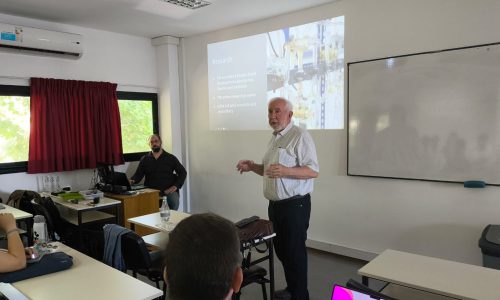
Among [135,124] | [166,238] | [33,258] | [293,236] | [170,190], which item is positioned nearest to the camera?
[33,258]

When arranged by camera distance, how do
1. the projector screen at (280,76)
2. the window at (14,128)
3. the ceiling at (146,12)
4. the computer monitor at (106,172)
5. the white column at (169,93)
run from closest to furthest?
the ceiling at (146,12), the projector screen at (280,76), the window at (14,128), the computer monitor at (106,172), the white column at (169,93)

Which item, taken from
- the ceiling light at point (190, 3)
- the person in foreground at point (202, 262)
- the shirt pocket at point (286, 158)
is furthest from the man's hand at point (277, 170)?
the ceiling light at point (190, 3)

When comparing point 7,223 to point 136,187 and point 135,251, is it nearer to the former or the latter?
point 135,251

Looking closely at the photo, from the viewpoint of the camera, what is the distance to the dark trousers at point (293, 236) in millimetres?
2846

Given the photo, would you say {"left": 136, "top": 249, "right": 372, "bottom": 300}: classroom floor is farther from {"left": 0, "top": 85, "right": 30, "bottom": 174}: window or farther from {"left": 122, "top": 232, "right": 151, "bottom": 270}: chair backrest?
{"left": 0, "top": 85, "right": 30, "bottom": 174}: window

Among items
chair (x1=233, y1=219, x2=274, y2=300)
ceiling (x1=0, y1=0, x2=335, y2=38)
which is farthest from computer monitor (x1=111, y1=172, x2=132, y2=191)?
chair (x1=233, y1=219, x2=274, y2=300)

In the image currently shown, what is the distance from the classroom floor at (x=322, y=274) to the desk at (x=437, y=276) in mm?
1291

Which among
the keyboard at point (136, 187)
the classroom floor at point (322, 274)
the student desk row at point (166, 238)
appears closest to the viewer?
the student desk row at point (166, 238)

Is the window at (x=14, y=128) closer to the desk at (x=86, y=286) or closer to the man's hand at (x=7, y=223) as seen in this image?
the man's hand at (x=7, y=223)

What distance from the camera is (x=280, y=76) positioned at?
4.69 metres

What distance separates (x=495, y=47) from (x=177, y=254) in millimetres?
3394

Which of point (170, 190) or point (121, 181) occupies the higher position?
point (121, 181)

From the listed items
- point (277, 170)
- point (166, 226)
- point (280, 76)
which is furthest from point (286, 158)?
point (280, 76)

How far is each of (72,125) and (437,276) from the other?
4.51 meters
